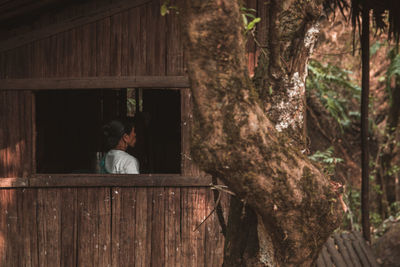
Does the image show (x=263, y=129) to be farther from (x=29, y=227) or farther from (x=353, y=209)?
(x=353, y=209)

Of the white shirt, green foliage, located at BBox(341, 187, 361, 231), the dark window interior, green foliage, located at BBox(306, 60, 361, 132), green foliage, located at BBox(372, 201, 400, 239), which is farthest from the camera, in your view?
green foliage, located at BBox(341, 187, 361, 231)

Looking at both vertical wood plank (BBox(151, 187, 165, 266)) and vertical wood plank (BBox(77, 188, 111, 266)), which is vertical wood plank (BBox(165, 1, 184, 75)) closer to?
vertical wood plank (BBox(151, 187, 165, 266))

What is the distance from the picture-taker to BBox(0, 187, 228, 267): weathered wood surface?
4.71m

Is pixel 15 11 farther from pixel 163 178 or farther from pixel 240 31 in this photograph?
pixel 240 31

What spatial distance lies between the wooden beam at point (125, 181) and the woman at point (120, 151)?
211 millimetres

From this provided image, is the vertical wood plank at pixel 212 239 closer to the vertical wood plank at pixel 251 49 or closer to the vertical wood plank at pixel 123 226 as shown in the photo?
the vertical wood plank at pixel 123 226

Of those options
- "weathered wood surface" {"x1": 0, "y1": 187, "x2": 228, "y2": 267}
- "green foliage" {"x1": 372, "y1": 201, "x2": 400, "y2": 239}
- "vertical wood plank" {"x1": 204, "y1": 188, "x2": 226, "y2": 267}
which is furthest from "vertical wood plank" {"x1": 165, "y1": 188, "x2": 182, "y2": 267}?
"green foliage" {"x1": 372, "y1": 201, "x2": 400, "y2": 239}

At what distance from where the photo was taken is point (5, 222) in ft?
15.6

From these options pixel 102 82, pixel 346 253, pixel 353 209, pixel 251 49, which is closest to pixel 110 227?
pixel 102 82

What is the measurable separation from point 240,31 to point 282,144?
24.5 inches

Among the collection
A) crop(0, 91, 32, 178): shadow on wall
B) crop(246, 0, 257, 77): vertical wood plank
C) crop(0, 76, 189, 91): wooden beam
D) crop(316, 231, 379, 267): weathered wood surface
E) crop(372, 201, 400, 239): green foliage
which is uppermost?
crop(246, 0, 257, 77): vertical wood plank

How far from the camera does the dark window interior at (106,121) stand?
729cm

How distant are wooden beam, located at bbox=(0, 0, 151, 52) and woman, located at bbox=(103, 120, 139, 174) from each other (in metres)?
1.13

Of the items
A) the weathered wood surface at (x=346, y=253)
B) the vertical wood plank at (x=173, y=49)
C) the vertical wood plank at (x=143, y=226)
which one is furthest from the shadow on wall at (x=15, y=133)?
the weathered wood surface at (x=346, y=253)
